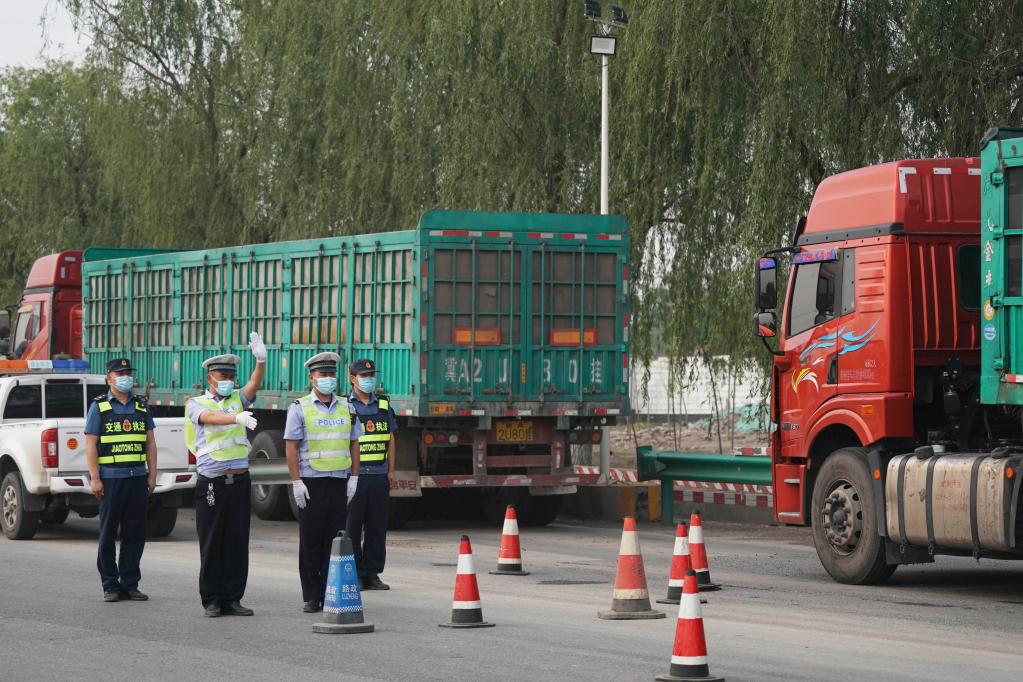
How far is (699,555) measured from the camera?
1329 cm

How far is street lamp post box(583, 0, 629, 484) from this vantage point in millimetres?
22125

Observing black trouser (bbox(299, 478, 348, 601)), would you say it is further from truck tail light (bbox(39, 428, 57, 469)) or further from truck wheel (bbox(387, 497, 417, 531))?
truck wheel (bbox(387, 497, 417, 531))

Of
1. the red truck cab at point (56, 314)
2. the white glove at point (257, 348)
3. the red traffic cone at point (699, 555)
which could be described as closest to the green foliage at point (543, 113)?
the red truck cab at point (56, 314)

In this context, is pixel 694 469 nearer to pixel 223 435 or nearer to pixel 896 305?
pixel 896 305

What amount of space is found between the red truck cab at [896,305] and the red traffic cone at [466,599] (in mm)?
4160

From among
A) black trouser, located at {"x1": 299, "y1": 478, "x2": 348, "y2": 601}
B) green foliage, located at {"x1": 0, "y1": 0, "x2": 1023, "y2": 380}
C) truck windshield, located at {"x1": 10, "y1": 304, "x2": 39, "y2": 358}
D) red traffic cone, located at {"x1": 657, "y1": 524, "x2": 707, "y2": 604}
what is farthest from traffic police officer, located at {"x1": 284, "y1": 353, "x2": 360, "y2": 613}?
truck windshield, located at {"x1": 10, "y1": 304, "x2": 39, "y2": 358}

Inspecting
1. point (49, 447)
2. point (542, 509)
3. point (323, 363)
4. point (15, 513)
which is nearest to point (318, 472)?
point (323, 363)

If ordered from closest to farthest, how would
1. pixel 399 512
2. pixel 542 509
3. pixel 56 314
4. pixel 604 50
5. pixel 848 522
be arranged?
pixel 848 522
pixel 399 512
pixel 542 509
pixel 604 50
pixel 56 314

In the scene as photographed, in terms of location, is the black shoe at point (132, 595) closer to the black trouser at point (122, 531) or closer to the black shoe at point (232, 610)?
the black trouser at point (122, 531)

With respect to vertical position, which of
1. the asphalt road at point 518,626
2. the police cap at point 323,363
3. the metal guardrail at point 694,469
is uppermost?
the police cap at point 323,363

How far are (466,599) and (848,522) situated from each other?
13.7 feet

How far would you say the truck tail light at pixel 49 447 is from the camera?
17.2 metres

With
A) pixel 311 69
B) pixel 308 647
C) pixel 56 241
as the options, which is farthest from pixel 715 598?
pixel 56 241

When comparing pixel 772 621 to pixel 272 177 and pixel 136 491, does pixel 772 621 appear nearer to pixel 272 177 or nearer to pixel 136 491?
pixel 136 491
